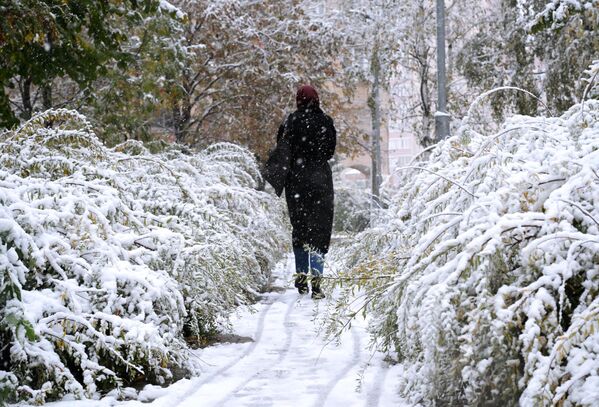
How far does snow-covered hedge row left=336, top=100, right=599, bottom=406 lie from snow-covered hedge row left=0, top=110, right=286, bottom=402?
1.26 metres

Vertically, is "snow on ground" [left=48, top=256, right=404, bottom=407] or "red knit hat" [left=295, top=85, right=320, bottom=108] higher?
"red knit hat" [left=295, top=85, right=320, bottom=108]

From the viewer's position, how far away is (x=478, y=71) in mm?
17719

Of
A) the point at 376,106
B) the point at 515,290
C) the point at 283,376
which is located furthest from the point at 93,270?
the point at 376,106

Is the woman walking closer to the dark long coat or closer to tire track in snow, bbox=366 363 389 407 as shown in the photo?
the dark long coat

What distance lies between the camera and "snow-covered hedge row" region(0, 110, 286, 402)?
3.32 m

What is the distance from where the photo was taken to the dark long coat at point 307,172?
704 centimetres

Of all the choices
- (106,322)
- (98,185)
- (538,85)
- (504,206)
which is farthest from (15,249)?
(538,85)

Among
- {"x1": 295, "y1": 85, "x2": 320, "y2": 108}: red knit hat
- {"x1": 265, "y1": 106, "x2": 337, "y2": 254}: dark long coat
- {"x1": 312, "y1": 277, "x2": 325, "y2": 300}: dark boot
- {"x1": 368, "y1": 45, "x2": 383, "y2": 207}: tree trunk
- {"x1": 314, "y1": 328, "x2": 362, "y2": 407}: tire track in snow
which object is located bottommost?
{"x1": 314, "y1": 328, "x2": 362, "y2": 407}: tire track in snow

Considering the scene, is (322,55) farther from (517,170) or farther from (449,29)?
(517,170)

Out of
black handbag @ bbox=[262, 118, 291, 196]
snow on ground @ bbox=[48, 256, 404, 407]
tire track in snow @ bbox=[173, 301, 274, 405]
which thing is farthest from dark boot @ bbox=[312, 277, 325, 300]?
black handbag @ bbox=[262, 118, 291, 196]

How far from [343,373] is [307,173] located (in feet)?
10.6

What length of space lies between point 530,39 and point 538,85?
A: 4.32 ft

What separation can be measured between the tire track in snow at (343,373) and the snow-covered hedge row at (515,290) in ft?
1.49

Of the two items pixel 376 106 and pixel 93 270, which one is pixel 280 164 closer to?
pixel 93 270
